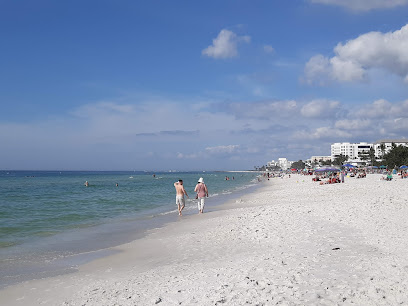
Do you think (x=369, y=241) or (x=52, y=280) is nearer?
(x=52, y=280)

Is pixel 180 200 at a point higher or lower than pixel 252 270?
higher

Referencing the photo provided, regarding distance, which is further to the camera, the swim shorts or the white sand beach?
the swim shorts

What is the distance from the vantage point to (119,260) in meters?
8.14

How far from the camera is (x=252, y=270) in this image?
5.96 m

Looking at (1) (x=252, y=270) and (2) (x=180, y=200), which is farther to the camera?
(2) (x=180, y=200)

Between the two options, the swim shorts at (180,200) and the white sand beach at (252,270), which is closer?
the white sand beach at (252,270)

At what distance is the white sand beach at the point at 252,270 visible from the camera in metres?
4.81

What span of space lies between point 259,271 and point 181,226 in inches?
303

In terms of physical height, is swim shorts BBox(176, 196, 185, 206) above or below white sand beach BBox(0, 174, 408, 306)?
above

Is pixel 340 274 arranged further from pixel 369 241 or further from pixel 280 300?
pixel 369 241

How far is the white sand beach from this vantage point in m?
4.81

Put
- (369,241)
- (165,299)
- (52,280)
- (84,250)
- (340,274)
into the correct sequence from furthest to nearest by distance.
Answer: (84,250)
(369,241)
(52,280)
(340,274)
(165,299)

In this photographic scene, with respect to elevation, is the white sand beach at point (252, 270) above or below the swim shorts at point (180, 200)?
below

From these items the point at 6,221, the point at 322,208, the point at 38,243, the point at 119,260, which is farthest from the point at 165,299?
the point at 6,221
